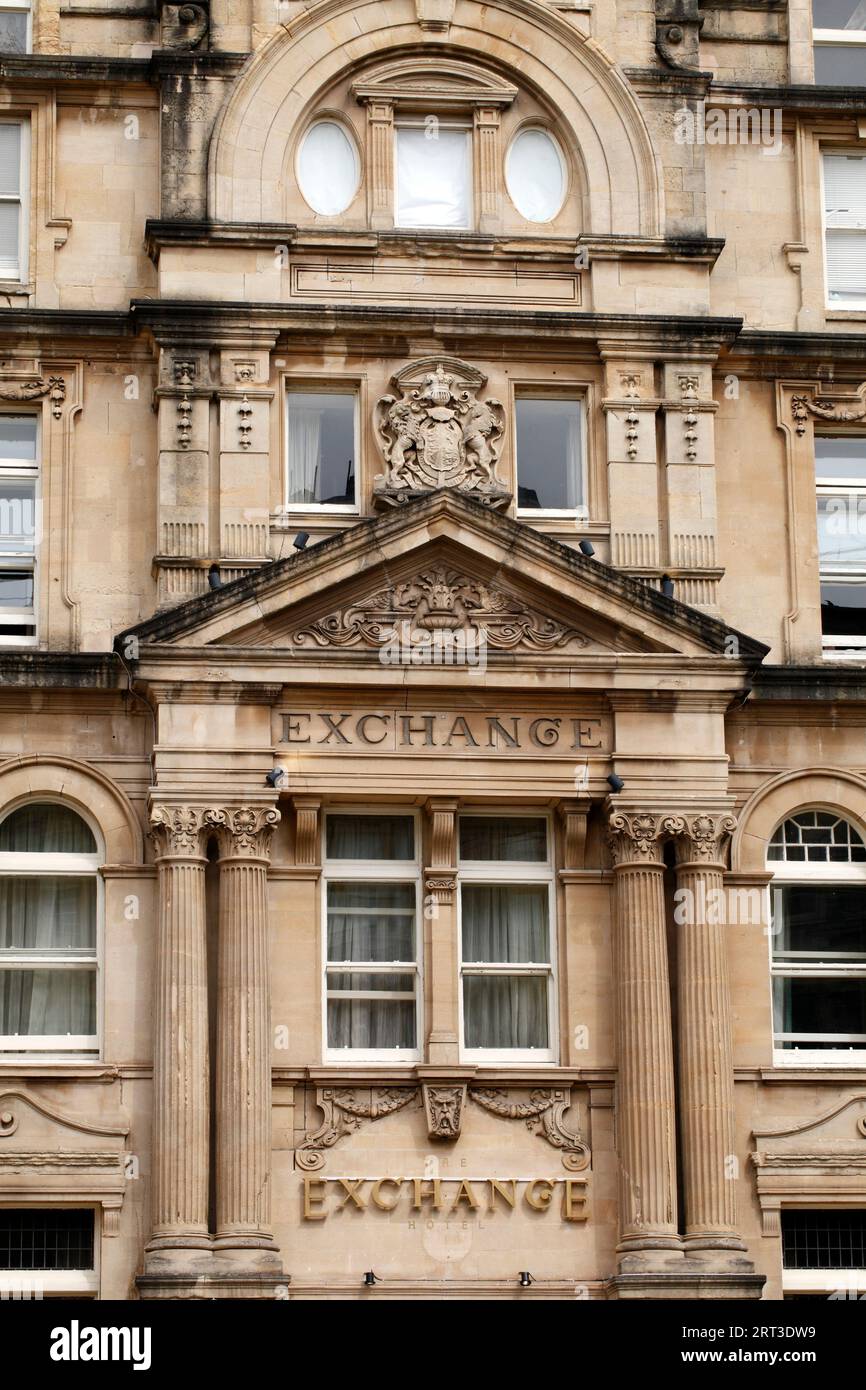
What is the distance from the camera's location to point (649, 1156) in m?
33.3

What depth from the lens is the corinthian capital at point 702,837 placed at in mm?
34281

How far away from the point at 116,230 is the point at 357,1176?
1084 centimetres

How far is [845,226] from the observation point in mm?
37469

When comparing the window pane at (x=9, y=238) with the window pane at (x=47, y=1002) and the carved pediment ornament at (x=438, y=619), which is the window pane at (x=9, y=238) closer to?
the carved pediment ornament at (x=438, y=619)

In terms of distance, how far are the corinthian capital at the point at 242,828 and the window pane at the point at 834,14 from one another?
11.9 meters

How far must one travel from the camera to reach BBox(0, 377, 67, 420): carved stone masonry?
117ft

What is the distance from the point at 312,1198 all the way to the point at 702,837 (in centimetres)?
557

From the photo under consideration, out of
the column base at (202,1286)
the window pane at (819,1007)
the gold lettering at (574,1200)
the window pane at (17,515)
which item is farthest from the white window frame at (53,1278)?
the window pane at (819,1007)

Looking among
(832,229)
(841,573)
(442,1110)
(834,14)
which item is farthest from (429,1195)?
(834,14)

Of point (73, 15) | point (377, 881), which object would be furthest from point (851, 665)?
point (73, 15)

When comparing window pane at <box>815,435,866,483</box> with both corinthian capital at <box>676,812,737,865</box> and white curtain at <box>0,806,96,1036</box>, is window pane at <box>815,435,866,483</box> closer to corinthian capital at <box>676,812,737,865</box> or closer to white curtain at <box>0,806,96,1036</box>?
corinthian capital at <box>676,812,737,865</box>

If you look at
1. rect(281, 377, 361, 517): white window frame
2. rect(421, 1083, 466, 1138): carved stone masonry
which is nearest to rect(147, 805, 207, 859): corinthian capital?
rect(421, 1083, 466, 1138): carved stone masonry

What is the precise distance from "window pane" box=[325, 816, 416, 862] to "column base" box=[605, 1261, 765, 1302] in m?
5.17
